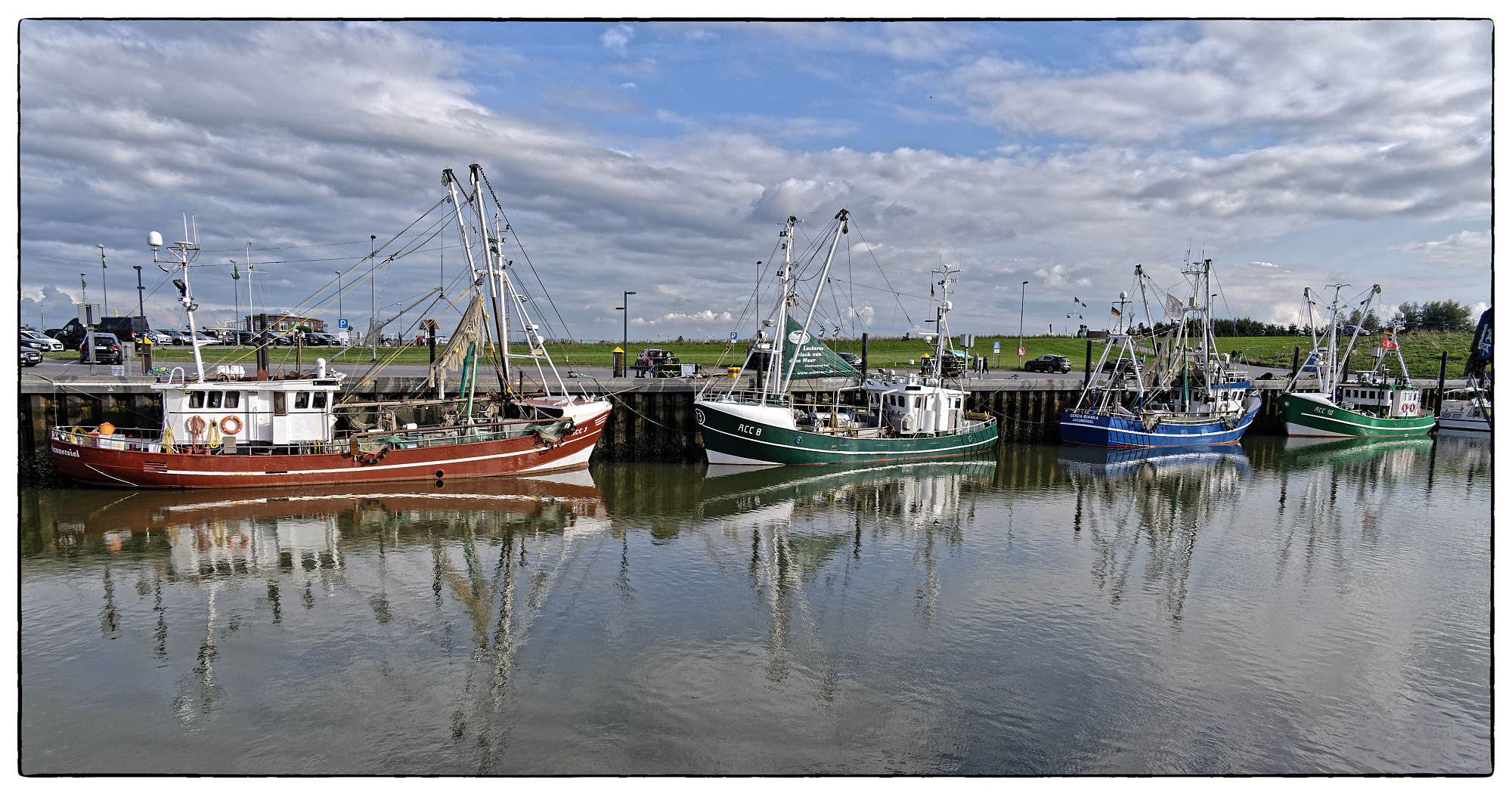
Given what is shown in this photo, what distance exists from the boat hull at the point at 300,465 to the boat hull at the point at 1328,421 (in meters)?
36.2

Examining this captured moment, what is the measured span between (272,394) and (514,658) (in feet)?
55.0

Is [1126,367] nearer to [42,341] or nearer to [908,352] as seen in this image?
[908,352]

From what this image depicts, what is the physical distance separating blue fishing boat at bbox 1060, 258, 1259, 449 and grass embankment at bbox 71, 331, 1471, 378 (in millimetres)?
10473

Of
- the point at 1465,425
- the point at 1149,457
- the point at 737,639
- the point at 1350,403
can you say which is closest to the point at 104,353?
the point at 737,639

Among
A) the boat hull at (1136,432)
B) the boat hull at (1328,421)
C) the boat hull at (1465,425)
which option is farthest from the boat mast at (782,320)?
the boat hull at (1465,425)

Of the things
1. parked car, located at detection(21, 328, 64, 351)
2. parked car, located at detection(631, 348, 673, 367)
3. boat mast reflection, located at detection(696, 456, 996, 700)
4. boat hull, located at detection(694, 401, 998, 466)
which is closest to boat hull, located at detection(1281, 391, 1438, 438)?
boat mast reflection, located at detection(696, 456, 996, 700)

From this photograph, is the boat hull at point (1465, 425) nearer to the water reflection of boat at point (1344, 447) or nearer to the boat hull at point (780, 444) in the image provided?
the water reflection of boat at point (1344, 447)

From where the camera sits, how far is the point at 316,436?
23.0 meters

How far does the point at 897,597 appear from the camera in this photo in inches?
532

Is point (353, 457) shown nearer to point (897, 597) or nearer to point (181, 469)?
point (181, 469)

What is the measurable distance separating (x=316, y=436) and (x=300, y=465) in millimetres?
1137

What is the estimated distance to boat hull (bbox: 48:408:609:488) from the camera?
69.1 ft

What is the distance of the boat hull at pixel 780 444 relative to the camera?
1080 inches

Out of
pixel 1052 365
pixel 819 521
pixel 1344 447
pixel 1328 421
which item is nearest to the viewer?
pixel 819 521
